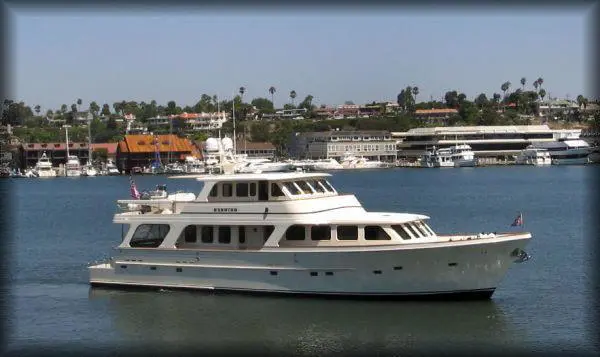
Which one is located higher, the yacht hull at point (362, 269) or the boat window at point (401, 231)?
the boat window at point (401, 231)

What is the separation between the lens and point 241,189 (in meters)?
26.0

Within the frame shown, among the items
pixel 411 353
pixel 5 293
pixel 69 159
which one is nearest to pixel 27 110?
pixel 69 159

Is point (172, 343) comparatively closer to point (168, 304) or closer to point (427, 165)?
point (168, 304)

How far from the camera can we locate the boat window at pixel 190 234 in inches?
1052

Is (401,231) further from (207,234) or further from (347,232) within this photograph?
(207,234)

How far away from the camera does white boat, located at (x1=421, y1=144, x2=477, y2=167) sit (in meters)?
154

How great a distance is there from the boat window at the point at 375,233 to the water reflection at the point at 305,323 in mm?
1876

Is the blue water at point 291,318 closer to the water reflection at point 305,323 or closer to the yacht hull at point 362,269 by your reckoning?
the water reflection at point 305,323

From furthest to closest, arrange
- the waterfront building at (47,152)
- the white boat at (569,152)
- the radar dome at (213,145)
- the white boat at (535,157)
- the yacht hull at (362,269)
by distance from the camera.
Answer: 1. the waterfront building at (47,152)
2. the white boat at (535,157)
3. the white boat at (569,152)
4. the radar dome at (213,145)
5. the yacht hull at (362,269)

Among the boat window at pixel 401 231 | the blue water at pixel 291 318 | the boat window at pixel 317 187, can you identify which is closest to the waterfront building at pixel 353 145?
the blue water at pixel 291 318

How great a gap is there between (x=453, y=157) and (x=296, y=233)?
131956mm

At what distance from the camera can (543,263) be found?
107 ft

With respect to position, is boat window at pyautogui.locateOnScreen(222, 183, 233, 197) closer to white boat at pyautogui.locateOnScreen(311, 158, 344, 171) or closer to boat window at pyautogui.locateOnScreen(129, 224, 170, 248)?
boat window at pyautogui.locateOnScreen(129, 224, 170, 248)

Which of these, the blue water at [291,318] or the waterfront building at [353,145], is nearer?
the blue water at [291,318]
